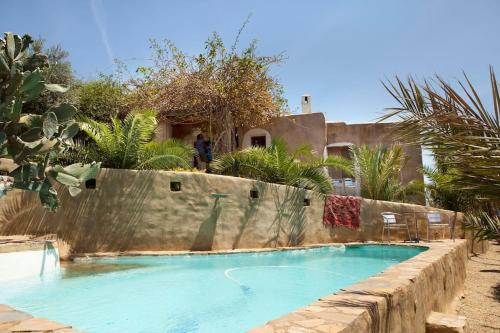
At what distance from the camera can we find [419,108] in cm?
394

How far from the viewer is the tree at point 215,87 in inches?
651

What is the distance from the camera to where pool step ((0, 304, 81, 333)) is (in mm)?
2848

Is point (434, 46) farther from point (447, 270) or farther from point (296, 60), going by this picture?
point (296, 60)

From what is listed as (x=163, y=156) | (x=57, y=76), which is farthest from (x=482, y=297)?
(x=57, y=76)

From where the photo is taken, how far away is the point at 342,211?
1413 centimetres

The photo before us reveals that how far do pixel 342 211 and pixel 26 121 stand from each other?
12.1 meters

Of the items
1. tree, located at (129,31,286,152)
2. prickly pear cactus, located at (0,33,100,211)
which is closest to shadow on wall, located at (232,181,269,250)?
tree, located at (129,31,286,152)

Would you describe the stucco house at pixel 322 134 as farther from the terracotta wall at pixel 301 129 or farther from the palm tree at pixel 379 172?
the palm tree at pixel 379 172

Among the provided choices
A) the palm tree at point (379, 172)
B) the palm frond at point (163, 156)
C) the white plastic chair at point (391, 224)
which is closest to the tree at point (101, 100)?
the palm frond at point (163, 156)

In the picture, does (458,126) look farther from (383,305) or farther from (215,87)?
(215,87)

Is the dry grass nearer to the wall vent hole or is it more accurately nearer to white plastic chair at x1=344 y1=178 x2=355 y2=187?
white plastic chair at x1=344 y1=178 x2=355 y2=187

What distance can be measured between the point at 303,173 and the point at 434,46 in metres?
6.50

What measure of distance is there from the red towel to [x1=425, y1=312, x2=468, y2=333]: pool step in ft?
30.3

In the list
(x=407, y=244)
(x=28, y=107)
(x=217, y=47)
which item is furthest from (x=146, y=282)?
(x=217, y=47)
